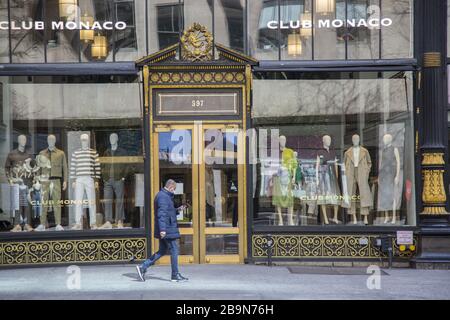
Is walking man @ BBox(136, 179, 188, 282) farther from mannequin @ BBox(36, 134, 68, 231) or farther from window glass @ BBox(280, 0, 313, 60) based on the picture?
window glass @ BBox(280, 0, 313, 60)

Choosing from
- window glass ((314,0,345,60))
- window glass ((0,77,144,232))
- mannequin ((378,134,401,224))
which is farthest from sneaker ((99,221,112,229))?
mannequin ((378,134,401,224))

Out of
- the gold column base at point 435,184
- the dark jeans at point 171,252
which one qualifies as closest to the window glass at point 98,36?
the dark jeans at point 171,252

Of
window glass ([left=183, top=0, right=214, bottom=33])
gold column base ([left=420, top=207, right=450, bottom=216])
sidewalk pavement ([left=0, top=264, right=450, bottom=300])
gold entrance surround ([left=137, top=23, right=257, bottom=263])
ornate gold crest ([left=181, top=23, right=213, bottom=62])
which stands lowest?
sidewalk pavement ([left=0, top=264, right=450, bottom=300])

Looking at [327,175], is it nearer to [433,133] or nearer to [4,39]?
[433,133]

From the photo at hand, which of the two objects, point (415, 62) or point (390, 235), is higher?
point (415, 62)

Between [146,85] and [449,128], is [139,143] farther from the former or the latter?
[449,128]

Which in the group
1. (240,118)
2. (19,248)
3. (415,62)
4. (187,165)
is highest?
(415,62)

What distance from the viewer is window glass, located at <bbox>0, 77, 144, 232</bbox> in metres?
15.4

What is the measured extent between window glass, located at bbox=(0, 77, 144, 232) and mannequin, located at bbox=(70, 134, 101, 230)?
2 centimetres

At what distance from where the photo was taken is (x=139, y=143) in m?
15.5

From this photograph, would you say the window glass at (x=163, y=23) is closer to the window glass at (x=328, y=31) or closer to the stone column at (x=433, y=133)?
the window glass at (x=328, y=31)

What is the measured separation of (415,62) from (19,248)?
8.73 metres

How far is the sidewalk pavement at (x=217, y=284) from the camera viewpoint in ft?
38.8

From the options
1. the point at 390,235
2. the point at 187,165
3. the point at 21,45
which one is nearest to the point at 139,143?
the point at 187,165
